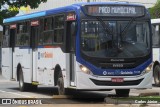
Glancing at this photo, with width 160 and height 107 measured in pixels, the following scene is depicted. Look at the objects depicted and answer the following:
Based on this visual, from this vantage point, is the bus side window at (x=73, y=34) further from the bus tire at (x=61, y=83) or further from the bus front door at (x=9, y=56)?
the bus front door at (x=9, y=56)

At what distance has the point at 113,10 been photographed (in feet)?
54.9

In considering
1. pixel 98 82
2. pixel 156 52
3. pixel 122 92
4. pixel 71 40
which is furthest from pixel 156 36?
pixel 98 82

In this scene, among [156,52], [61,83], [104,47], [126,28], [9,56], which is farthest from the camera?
[156,52]

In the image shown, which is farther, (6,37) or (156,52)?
(6,37)

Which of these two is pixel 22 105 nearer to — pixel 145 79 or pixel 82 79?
pixel 82 79

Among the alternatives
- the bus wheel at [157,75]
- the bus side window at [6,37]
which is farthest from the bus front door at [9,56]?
the bus wheel at [157,75]

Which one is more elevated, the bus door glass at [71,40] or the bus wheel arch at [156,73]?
the bus door glass at [71,40]

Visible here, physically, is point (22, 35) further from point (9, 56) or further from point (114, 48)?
point (114, 48)

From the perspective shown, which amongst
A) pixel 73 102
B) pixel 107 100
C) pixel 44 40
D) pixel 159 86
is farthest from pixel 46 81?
pixel 159 86

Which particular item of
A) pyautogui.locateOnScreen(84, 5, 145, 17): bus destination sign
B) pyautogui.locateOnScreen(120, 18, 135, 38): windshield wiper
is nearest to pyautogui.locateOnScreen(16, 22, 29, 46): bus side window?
pyautogui.locateOnScreen(84, 5, 145, 17): bus destination sign

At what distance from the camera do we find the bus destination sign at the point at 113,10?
655 inches

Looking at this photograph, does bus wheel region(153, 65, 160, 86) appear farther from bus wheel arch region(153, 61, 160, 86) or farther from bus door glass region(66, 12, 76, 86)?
bus door glass region(66, 12, 76, 86)

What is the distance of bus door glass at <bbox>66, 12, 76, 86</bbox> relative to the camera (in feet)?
54.8

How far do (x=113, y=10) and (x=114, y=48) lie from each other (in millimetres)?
1239
